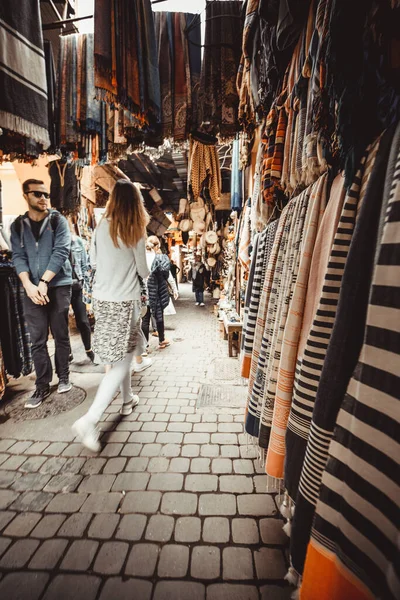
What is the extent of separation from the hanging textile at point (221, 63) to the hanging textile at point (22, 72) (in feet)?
5.26

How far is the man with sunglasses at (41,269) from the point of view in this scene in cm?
307

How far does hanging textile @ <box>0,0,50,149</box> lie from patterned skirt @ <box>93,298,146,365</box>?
55.8 inches

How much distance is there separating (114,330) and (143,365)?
1981 millimetres

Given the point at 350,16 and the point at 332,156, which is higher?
the point at 350,16

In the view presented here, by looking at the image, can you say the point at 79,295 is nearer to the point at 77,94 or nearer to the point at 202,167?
the point at 77,94

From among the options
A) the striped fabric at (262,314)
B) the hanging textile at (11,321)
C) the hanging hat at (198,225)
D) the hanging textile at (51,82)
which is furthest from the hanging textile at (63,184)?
the striped fabric at (262,314)

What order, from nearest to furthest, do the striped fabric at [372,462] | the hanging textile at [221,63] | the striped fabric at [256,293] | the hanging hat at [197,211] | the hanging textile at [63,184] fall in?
the striped fabric at [372,462] < the striped fabric at [256,293] < the hanging textile at [221,63] < the hanging textile at [63,184] < the hanging hat at [197,211]

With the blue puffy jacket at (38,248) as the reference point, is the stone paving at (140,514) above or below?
below

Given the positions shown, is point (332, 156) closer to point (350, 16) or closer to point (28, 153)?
point (350, 16)

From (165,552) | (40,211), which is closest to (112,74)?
(40,211)

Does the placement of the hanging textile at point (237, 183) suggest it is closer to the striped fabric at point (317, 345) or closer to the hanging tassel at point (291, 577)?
the striped fabric at point (317, 345)

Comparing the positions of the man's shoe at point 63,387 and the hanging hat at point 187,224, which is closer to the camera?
the man's shoe at point 63,387

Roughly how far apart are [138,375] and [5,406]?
1660 millimetres

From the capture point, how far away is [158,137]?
10.8 ft
